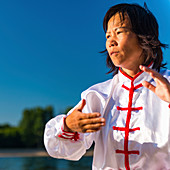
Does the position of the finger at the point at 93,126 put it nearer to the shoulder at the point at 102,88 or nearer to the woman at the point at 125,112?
the woman at the point at 125,112

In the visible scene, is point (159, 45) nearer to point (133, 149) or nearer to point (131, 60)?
point (131, 60)

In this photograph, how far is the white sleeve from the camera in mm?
1289

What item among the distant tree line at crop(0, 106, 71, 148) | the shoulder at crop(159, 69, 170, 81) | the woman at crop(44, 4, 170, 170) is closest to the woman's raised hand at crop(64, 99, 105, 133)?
the woman at crop(44, 4, 170, 170)

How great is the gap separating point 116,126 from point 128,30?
1.46 feet

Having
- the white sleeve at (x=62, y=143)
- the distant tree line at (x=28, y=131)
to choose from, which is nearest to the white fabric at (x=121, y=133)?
the white sleeve at (x=62, y=143)

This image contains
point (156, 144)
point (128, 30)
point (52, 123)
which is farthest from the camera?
point (52, 123)

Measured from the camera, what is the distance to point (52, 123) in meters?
1.35

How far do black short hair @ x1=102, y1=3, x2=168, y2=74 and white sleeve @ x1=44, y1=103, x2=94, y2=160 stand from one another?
1.54ft

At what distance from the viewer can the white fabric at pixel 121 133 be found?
1.16 meters

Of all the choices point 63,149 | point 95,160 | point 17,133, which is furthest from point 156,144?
point 17,133

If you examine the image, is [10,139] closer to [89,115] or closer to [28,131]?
[28,131]

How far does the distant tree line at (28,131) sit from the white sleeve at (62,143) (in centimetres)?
2351

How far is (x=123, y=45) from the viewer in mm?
1214

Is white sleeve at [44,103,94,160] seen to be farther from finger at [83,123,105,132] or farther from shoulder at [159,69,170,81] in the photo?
shoulder at [159,69,170,81]
